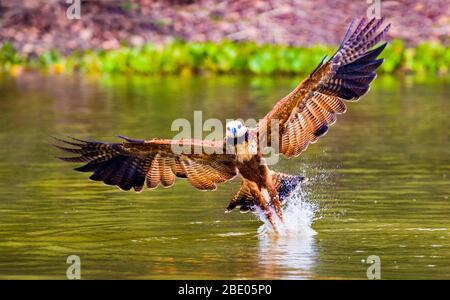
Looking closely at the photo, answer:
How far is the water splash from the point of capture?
1070 centimetres

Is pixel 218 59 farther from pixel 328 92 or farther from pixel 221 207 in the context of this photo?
pixel 328 92

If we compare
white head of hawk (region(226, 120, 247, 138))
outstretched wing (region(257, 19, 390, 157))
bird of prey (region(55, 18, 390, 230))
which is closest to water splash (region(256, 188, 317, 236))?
bird of prey (region(55, 18, 390, 230))

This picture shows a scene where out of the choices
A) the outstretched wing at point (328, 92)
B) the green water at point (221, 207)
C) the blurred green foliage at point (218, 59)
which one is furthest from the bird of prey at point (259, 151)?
the blurred green foliage at point (218, 59)

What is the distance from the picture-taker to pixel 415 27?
27469 millimetres

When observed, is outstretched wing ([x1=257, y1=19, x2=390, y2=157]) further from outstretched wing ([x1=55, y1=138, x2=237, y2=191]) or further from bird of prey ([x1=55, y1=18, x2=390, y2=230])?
outstretched wing ([x1=55, y1=138, x2=237, y2=191])

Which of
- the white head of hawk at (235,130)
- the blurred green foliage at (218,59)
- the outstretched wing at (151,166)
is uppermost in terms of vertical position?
the blurred green foliage at (218,59)

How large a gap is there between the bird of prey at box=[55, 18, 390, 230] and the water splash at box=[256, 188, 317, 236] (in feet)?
0.22

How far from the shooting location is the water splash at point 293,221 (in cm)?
1070

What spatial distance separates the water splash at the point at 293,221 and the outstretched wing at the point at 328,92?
1.52 feet

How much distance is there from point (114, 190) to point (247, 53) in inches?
511

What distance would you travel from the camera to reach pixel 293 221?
11.0 meters

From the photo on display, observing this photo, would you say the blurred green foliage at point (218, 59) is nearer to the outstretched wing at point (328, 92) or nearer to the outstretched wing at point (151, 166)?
the outstretched wing at point (328, 92)
